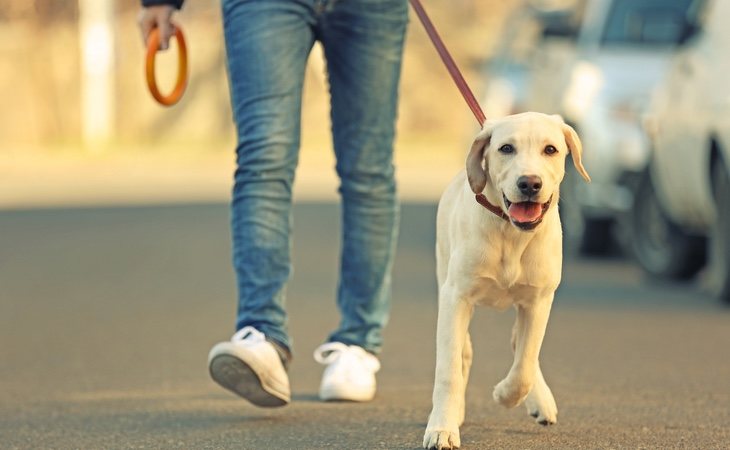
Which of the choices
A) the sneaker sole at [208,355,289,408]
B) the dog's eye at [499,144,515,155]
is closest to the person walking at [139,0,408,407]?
the sneaker sole at [208,355,289,408]

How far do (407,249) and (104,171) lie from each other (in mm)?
11933

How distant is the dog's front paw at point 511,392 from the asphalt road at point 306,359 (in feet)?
0.37

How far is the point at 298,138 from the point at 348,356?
723 millimetres

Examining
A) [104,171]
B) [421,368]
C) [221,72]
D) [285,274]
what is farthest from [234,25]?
[221,72]

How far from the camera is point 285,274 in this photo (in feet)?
18.0

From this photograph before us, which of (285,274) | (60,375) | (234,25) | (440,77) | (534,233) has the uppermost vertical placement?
(234,25)

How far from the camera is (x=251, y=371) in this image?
514 centimetres

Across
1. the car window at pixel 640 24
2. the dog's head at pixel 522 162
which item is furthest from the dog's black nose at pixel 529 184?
the car window at pixel 640 24

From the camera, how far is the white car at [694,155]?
28.8ft

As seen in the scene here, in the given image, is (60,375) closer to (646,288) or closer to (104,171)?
(646,288)

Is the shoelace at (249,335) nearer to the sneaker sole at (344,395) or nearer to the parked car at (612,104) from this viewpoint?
the sneaker sole at (344,395)

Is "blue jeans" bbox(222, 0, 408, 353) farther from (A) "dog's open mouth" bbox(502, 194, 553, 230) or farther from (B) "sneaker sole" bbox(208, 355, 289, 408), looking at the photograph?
(A) "dog's open mouth" bbox(502, 194, 553, 230)

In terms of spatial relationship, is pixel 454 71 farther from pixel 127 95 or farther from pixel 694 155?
pixel 127 95

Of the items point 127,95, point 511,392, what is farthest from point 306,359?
point 127,95
